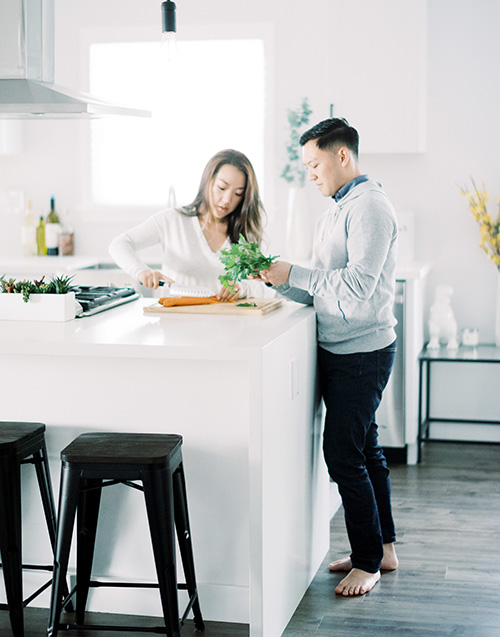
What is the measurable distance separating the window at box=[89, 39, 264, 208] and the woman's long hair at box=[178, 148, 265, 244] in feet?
5.76

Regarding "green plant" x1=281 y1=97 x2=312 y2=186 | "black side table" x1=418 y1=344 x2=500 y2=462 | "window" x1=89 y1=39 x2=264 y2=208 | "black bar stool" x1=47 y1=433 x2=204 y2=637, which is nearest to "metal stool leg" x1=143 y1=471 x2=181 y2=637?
"black bar stool" x1=47 y1=433 x2=204 y2=637

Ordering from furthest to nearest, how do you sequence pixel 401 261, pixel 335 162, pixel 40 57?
pixel 401 261
pixel 40 57
pixel 335 162

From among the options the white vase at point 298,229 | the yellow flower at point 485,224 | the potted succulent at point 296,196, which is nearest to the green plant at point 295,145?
the potted succulent at point 296,196

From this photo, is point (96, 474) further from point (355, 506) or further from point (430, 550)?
point (430, 550)

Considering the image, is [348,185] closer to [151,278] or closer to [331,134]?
[331,134]

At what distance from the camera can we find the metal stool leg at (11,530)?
254cm

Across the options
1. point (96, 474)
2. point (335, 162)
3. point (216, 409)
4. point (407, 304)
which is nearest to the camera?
point (96, 474)

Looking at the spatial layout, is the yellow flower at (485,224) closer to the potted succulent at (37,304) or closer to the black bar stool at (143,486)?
the potted succulent at (37,304)

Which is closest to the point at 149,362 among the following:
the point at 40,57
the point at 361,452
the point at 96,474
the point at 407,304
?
the point at 96,474

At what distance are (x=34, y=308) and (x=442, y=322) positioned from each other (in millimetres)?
2673

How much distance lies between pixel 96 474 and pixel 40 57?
1.73 meters

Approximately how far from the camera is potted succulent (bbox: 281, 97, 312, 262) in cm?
515

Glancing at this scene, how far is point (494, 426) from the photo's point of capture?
16.7 feet

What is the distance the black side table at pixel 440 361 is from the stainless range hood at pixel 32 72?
218 cm
